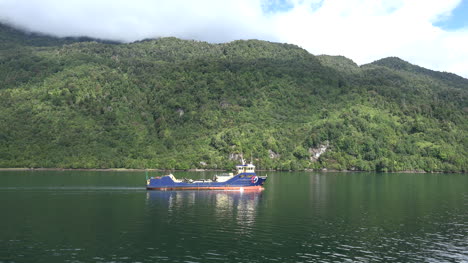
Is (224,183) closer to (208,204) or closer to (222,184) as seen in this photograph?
(222,184)

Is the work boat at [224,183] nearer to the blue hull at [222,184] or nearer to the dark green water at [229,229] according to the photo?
the blue hull at [222,184]

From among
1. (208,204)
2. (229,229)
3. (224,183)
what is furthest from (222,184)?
(229,229)

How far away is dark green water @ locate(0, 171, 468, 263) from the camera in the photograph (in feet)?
180

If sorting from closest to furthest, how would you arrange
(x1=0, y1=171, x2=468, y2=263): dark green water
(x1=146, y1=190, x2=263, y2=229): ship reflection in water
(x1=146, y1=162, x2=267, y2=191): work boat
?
(x1=0, y1=171, x2=468, y2=263): dark green water, (x1=146, y1=190, x2=263, y2=229): ship reflection in water, (x1=146, y1=162, x2=267, y2=191): work boat

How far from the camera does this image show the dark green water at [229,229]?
54713mm

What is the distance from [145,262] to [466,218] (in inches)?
2408

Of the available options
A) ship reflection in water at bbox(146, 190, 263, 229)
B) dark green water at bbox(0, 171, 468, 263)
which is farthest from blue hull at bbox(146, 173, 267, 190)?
dark green water at bbox(0, 171, 468, 263)

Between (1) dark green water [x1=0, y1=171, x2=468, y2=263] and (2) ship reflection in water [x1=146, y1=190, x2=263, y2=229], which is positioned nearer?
(1) dark green water [x1=0, y1=171, x2=468, y2=263]

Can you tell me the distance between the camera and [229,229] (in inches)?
2734

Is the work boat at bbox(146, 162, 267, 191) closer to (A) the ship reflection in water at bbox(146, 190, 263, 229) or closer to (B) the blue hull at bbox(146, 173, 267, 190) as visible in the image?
(B) the blue hull at bbox(146, 173, 267, 190)

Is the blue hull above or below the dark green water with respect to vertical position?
above

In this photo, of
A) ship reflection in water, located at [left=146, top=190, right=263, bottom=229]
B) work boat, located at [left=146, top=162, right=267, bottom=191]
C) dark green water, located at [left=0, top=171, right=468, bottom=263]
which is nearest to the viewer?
dark green water, located at [left=0, top=171, right=468, bottom=263]

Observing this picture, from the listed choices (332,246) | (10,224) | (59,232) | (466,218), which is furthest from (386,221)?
(10,224)

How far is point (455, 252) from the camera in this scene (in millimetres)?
57375
